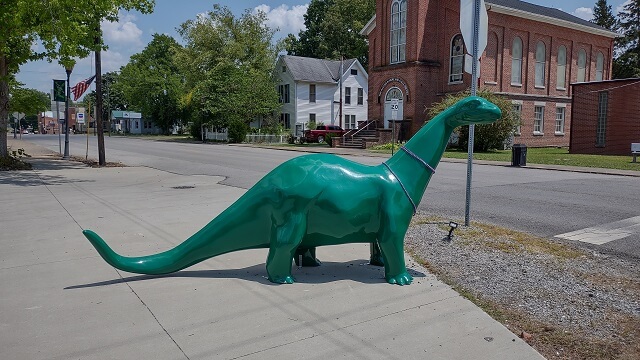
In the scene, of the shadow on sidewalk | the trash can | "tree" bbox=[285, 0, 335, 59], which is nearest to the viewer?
the shadow on sidewalk

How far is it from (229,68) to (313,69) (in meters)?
9.63

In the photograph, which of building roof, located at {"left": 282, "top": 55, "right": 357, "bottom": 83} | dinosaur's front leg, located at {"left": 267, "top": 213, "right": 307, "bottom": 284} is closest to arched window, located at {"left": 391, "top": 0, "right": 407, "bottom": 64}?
building roof, located at {"left": 282, "top": 55, "right": 357, "bottom": 83}

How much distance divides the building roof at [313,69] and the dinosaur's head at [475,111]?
45262 millimetres

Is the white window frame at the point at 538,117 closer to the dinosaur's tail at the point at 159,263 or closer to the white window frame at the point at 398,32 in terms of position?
the white window frame at the point at 398,32

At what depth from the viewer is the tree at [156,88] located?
65.5 meters

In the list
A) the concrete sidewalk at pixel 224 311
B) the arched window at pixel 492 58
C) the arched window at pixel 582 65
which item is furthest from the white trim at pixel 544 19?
the concrete sidewalk at pixel 224 311

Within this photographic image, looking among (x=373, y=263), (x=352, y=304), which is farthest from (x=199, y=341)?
(x=373, y=263)

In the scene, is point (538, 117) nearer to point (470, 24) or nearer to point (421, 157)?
point (470, 24)

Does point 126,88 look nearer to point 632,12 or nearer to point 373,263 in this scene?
point 632,12

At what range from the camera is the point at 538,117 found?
36.1m

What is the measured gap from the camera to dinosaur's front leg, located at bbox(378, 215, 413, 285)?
4.40 m

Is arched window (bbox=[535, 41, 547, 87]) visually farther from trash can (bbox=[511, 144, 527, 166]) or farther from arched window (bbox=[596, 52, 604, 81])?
trash can (bbox=[511, 144, 527, 166])

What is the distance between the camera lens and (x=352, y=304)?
4.11 meters

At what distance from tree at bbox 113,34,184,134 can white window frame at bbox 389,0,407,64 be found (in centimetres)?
3509
